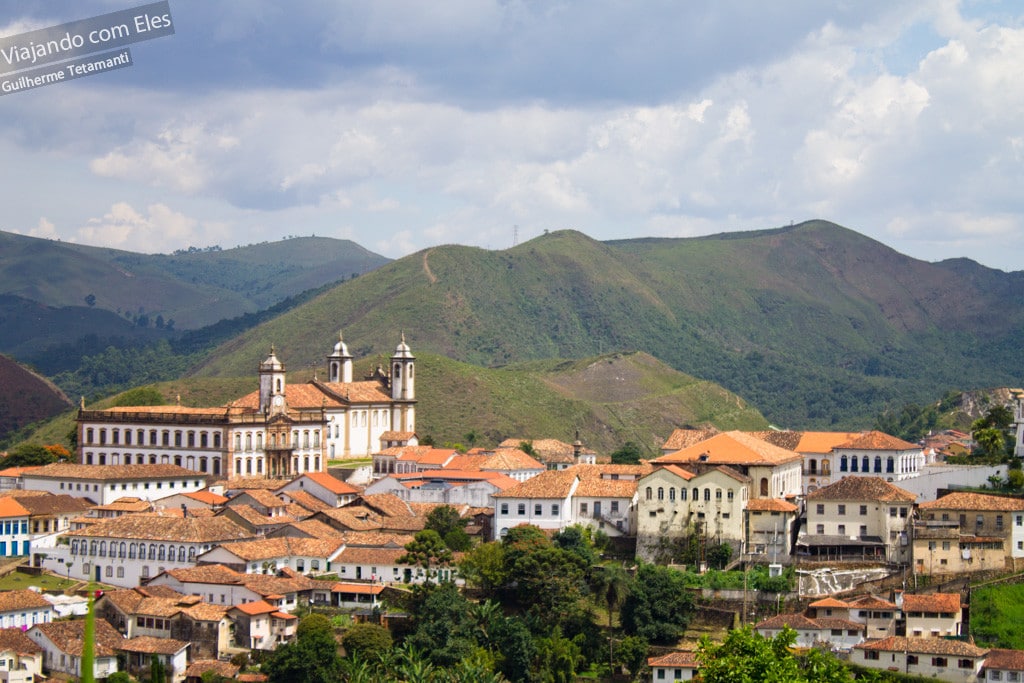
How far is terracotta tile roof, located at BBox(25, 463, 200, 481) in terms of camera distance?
81.6 m

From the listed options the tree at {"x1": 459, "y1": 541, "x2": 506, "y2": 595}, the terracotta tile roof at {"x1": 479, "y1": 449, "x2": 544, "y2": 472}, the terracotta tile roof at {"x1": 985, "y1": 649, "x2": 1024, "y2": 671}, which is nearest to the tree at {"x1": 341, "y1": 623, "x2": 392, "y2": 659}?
the tree at {"x1": 459, "y1": 541, "x2": 506, "y2": 595}

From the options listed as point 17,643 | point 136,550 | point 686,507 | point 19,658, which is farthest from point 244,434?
point 686,507

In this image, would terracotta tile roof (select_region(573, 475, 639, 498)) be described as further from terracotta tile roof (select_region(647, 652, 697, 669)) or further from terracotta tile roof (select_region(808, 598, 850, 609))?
terracotta tile roof (select_region(647, 652, 697, 669))

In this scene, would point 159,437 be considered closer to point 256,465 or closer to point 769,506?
point 256,465

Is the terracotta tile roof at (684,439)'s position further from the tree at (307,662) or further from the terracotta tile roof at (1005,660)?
the tree at (307,662)

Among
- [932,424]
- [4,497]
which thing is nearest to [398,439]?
[4,497]

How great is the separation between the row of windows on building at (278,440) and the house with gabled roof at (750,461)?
2901cm

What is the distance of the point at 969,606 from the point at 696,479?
1280 centimetres

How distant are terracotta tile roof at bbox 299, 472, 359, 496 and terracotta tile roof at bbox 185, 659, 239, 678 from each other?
1963cm

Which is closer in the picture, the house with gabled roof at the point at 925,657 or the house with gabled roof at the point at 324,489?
the house with gabled roof at the point at 925,657

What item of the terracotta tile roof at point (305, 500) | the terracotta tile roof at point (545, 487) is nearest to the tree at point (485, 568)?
the terracotta tile roof at point (545, 487)

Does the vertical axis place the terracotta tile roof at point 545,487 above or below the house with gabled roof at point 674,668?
above

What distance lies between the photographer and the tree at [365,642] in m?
58.3

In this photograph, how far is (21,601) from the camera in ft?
205
